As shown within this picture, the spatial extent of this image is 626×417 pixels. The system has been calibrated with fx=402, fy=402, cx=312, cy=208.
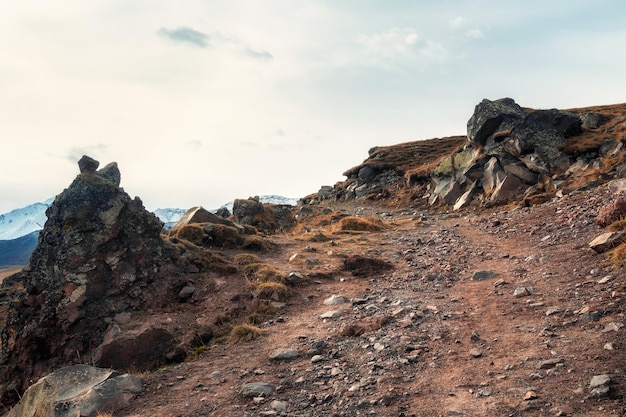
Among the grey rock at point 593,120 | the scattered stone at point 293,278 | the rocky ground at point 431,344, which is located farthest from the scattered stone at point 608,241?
the grey rock at point 593,120

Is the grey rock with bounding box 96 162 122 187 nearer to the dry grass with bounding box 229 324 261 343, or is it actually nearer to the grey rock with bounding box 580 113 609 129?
the dry grass with bounding box 229 324 261 343

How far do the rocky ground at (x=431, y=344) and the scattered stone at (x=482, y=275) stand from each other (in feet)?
0.10

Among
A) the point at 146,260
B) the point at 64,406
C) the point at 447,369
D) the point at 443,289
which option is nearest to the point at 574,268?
the point at 443,289

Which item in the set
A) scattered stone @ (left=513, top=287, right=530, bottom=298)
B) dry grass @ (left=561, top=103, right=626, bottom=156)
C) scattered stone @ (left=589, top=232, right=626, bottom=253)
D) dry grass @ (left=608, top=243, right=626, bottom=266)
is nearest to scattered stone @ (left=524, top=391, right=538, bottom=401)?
scattered stone @ (left=513, top=287, right=530, bottom=298)

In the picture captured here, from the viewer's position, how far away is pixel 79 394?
813 cm

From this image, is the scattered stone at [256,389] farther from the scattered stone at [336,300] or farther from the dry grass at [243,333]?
the scattered stone at [336,300]

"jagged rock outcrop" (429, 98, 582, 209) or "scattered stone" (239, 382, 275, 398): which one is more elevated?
"jagged rock outcrop" (429, 98, 582, 209)

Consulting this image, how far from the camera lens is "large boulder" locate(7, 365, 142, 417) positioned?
784 centimetres

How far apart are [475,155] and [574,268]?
1058 inches

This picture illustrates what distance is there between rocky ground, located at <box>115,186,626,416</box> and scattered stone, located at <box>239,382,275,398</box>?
0.07ft

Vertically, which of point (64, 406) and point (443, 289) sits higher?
point (64, 406)

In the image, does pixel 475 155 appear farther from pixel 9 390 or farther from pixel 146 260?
pixel 9 390

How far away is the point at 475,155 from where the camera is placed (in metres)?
36.5

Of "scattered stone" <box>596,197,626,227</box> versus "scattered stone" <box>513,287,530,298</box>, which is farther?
"scattered stone" <box>596,197,626,227</box>
